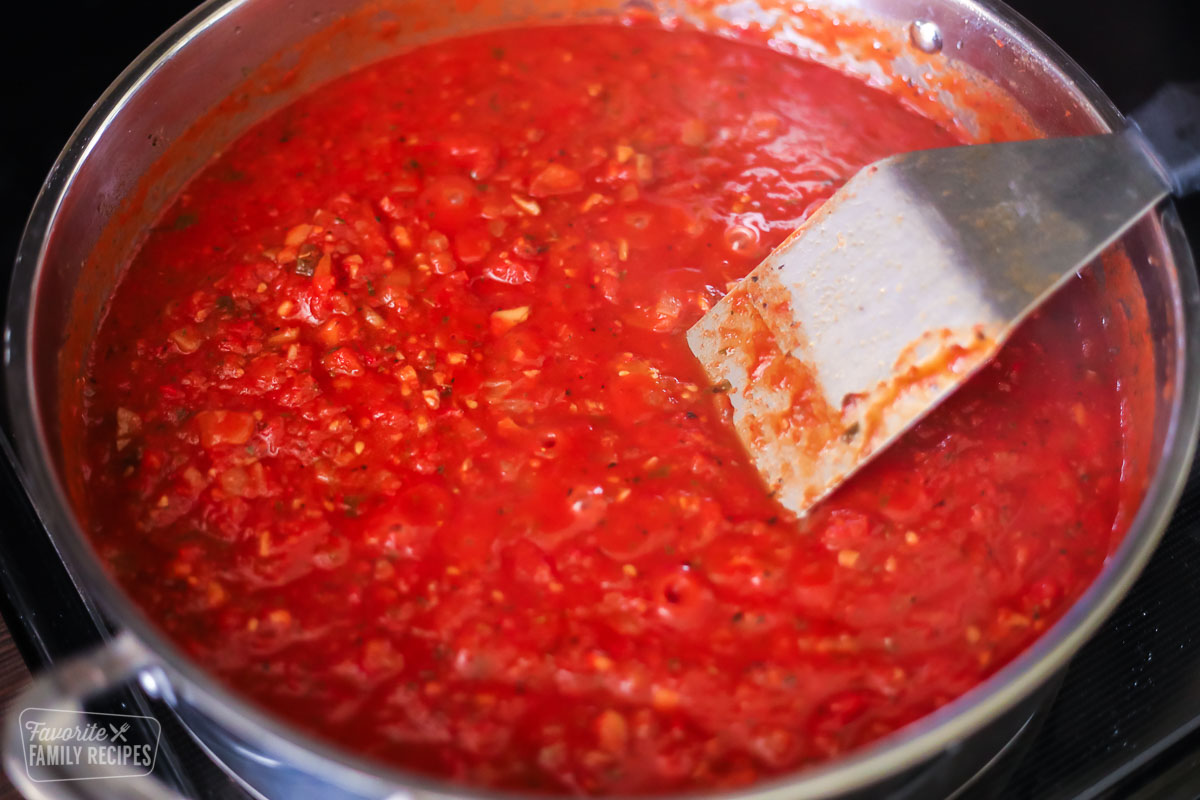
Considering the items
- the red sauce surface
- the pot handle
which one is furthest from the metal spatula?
the pot handle

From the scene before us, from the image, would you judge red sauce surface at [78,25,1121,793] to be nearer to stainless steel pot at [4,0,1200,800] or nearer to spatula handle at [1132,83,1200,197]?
stainless steel pot at [4,0,1200,800]

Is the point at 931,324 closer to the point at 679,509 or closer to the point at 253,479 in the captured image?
the point at 679,509

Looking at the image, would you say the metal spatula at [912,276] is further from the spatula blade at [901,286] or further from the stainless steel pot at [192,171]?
the stainless steel pot at [192,171]

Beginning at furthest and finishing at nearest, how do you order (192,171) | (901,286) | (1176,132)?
(192,171) → (901,286) → (1176,132)

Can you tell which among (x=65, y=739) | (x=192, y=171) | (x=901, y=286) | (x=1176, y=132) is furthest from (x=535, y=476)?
(x=1176, y=132)

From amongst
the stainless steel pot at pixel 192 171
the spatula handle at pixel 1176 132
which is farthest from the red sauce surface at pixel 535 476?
the spatula handle at pixel 1176 132

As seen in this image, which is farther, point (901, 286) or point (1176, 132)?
point (901, 286)

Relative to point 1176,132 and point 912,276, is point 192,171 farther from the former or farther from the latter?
point 1176,132
